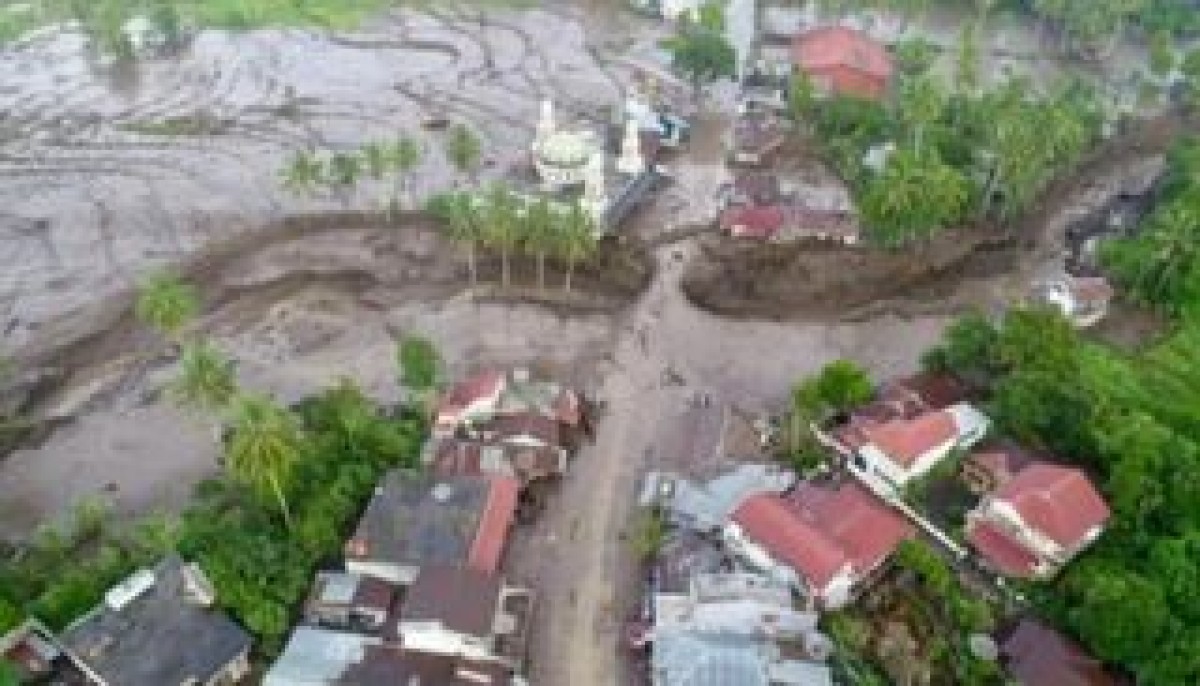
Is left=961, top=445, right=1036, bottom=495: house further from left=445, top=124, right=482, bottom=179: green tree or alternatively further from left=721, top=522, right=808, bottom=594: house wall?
left=445, top=124, right=482, bottom=179: green tree

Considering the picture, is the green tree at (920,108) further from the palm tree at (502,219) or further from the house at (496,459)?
the house at (496,459)

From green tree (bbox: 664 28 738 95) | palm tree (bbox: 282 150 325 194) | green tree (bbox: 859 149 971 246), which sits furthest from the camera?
green tree (bbox: 664 28 738 95)

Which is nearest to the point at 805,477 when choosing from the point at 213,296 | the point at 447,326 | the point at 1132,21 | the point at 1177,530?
the point at 1177,530

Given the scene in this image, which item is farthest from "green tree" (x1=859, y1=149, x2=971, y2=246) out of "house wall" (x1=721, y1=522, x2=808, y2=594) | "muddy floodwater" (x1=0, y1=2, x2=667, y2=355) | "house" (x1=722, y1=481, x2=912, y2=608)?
"house wall" (x1=721, y1=522, x2=808, y2=594)

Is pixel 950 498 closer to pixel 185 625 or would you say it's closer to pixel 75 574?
pixel 185 625

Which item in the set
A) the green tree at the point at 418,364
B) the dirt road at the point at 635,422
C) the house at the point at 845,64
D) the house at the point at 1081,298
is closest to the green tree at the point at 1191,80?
the house at the point at 845,64

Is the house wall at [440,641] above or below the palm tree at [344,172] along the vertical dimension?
below

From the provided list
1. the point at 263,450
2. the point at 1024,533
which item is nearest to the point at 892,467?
the point at 1024,533
